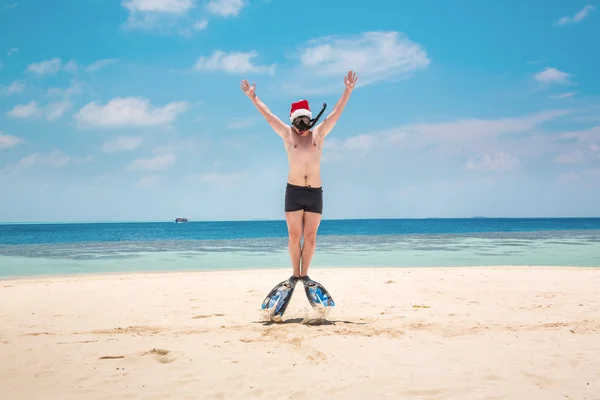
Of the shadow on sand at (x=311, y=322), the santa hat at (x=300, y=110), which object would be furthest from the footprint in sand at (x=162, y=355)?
the santa hat at (x=300, y=110)

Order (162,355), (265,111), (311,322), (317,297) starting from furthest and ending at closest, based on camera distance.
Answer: (265,111) < (317,297) < (311,322) < (162,355)

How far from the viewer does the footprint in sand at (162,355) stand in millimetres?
4184

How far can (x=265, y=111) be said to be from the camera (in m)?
6.11

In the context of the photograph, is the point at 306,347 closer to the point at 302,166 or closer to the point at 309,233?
the point at 309,233

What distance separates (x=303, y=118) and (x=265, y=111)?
0.50 m

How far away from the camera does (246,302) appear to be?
7.59 metres

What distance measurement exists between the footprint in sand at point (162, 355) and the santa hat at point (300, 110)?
10.1ft

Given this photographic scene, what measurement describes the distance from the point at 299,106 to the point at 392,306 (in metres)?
3.15

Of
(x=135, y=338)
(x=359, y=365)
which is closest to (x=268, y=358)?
(x=359, y=365)

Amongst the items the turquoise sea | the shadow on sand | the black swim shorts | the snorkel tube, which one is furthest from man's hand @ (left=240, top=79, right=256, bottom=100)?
the turquoise sea

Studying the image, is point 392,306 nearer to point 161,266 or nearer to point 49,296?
point 49,296

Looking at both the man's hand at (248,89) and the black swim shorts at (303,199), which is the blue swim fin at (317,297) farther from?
the man's hand at (248,89)

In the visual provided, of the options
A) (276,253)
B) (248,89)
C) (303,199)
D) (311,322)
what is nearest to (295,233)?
(303,199)

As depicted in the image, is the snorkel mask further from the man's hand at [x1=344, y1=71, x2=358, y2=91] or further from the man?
the man's hand at [x1=344, y1=71, x2=358, y2=91]
